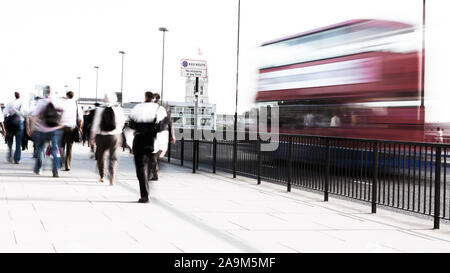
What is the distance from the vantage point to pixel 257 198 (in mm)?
8547

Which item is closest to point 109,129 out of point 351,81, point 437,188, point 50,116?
point 50,116

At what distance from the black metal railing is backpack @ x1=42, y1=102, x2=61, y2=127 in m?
3.81

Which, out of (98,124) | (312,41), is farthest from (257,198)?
(312,41)

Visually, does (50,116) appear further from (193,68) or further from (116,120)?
(193,68)

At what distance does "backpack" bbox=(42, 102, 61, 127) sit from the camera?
10242 millimetres

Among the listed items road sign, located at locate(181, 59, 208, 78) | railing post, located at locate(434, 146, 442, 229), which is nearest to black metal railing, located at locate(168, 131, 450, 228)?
railing post, located at locate(434, 146, 442, 229)

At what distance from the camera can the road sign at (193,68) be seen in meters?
12.4

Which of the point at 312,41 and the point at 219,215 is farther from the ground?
the point at 312,41

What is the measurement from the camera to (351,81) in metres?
12.7

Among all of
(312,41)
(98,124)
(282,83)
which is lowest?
(98,124)

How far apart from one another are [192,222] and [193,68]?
694 cm

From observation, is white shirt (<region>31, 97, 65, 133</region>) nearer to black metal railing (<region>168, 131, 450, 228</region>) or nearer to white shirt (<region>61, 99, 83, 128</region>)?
white shirt (<region>61, 99, 83, 128</region>)
